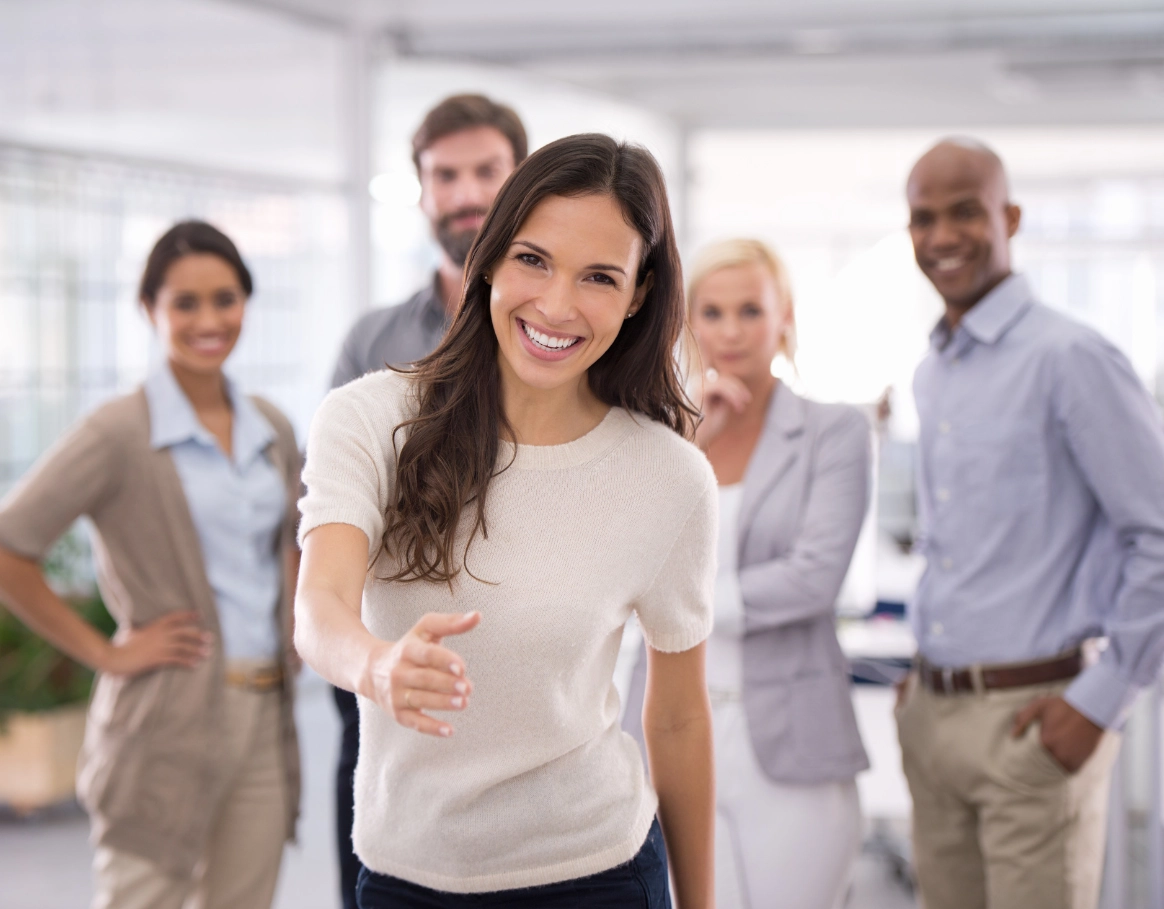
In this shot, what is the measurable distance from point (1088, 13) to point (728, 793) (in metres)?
3.36

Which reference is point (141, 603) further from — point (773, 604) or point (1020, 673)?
point (1020, 673)

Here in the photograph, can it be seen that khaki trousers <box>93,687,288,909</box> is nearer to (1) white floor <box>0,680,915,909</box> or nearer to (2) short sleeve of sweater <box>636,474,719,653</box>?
(1) white floor <box>0,680,915,909</box>

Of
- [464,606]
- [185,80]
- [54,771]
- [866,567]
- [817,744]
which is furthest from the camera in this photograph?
[185,80]

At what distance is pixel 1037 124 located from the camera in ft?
22.4

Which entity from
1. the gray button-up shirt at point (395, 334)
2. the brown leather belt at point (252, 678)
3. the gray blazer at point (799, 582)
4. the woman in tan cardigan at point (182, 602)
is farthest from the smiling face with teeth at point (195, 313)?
the gray blazer at point (799, 582)

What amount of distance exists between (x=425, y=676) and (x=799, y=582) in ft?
4.42

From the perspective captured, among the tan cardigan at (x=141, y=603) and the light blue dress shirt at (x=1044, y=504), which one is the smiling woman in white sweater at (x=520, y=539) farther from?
the tan cardigan at (x=141, y=603)

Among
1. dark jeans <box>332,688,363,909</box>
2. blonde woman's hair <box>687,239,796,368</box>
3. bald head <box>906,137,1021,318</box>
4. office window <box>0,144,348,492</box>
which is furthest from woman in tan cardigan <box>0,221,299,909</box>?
office window <box>0,144,348,492</box>

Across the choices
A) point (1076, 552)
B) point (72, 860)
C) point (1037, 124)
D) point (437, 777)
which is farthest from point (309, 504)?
point (1037, 124)

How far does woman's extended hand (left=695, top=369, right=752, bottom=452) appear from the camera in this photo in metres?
2.43

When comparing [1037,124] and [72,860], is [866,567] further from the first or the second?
[1037,124]

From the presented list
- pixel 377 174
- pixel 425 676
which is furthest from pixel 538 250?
pixel 377 174

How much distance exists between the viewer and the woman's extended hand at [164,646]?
97.6 inches

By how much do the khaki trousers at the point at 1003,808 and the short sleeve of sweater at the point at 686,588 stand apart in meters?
0.95
